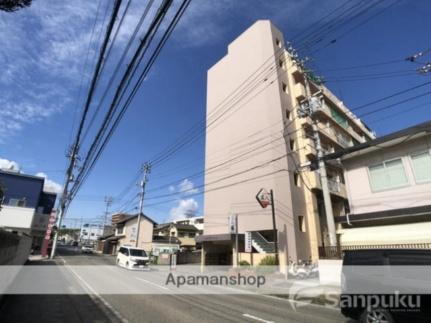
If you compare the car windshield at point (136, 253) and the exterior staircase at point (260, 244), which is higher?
the exterior staircase at point (260, 244)

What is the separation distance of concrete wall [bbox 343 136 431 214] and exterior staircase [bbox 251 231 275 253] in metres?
8.36

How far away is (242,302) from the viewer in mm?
10891

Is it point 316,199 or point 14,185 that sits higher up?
point 14,185

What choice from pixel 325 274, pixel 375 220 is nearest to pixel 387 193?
pixel 375 220

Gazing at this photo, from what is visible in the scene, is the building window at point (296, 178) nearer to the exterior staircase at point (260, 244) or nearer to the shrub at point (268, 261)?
the exterior staircase at point (260, 244)

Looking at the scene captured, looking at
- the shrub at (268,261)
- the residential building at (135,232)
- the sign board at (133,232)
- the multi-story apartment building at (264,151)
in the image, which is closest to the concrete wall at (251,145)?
the multi-story apartment building at (264,151)

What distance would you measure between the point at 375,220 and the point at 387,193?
68.4 inches

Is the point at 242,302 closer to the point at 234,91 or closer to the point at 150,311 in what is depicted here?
the point at 150,311

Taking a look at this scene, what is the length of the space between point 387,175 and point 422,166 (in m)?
1.80

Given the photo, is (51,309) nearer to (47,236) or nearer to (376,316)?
(376,316)

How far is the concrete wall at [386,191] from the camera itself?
14.2m

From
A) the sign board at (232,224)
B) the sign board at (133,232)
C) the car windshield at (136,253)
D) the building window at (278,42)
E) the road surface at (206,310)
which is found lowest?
the road surface at (206,310)

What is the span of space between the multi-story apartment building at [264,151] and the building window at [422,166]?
876cm

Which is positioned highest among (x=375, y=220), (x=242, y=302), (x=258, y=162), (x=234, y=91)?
(x=234, y=91)
